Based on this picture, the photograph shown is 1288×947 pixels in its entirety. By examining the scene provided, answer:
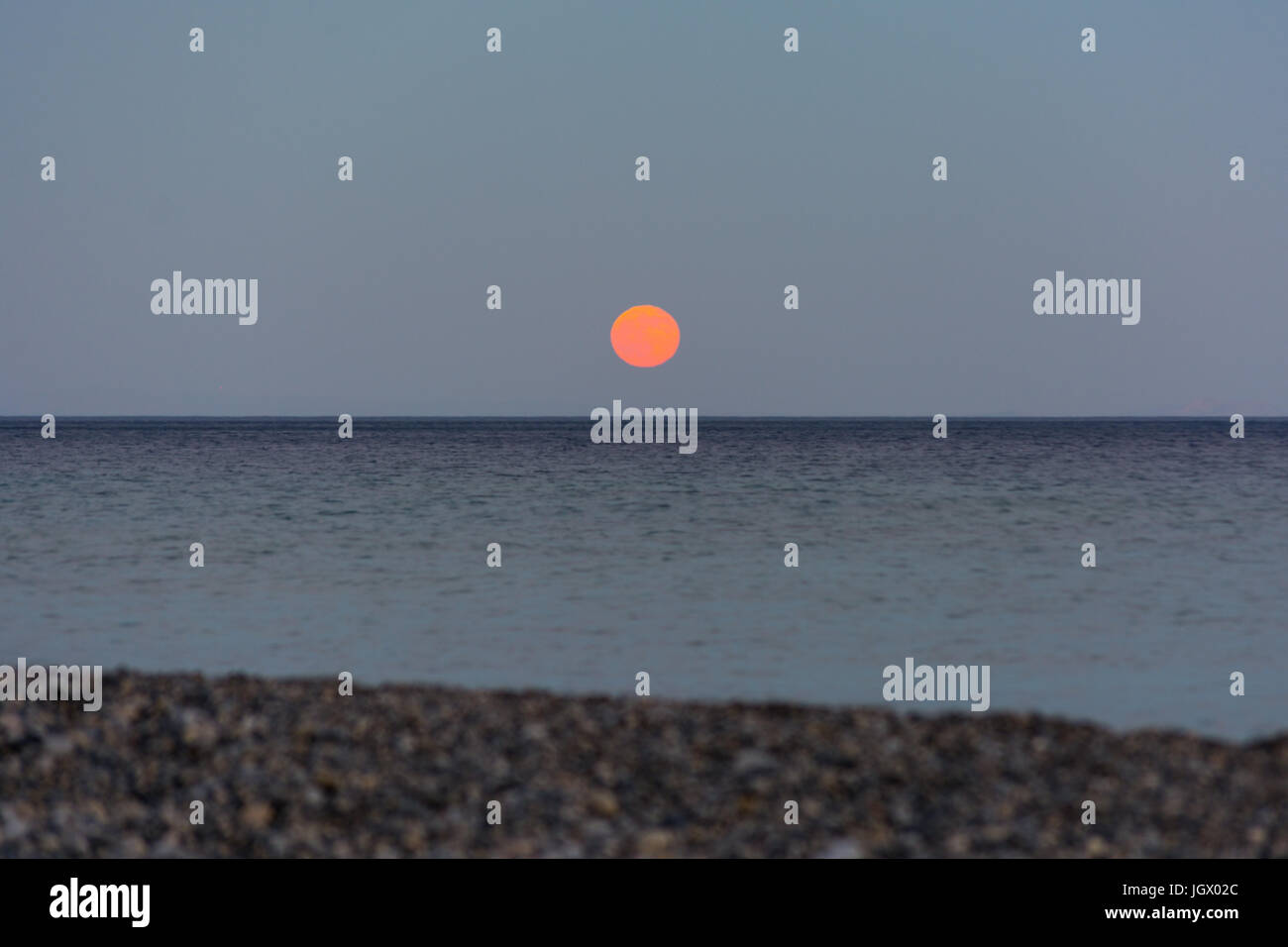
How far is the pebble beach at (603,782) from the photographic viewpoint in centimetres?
835

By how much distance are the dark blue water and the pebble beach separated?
174cm

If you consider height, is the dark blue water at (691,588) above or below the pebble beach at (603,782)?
above

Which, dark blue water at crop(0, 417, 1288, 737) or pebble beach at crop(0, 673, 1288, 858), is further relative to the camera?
dark blue water at crop(0, 417, 1288, 737)

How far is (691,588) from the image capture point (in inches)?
751

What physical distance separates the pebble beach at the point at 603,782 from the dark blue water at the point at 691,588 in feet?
5.72

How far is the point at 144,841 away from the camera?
8.62 metres

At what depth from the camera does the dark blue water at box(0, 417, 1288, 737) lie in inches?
539
